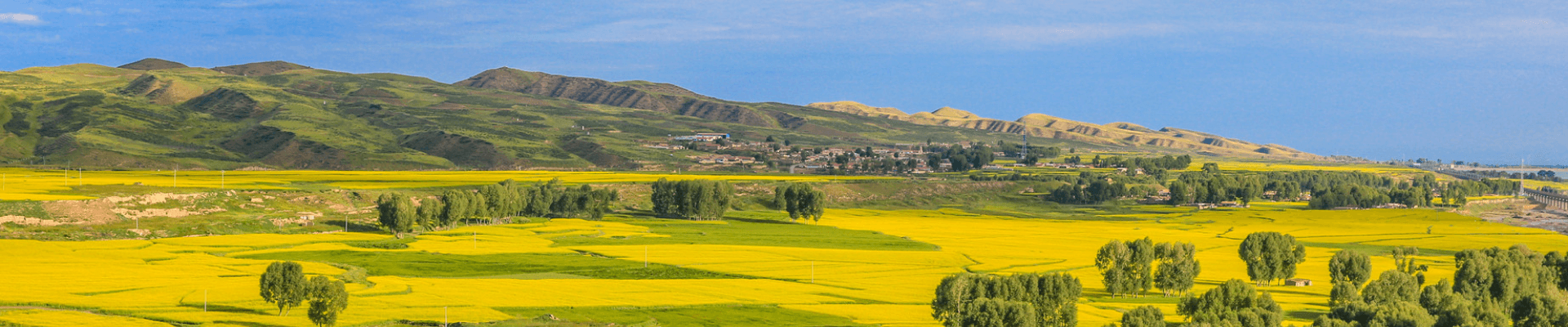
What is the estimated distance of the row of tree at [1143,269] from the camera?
281 ft

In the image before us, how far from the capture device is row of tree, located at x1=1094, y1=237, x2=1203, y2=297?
Result: 85.5 metres

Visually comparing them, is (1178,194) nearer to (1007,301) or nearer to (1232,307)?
(1232,307)

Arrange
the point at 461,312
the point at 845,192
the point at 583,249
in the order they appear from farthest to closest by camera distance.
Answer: the point at 845,192 < the point at 583,249 < the point at 461,312

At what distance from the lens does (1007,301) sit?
66250 millimetres

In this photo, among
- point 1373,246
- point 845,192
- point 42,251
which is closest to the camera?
point 42,251

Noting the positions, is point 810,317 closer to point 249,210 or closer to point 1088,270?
point 1088,270

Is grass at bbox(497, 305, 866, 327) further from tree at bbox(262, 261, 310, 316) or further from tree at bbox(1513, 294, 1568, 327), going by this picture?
tree at bbox(1513, 294, 1568, 327)

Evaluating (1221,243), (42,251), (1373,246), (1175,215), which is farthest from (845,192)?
(42,251)

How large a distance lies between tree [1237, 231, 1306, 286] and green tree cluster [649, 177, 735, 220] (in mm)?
72711

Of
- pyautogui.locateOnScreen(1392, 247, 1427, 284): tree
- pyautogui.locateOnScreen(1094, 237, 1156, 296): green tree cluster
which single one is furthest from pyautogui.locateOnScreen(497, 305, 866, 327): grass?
pyautogui.locateOnScreen(1392, 247, 1427, 284): tree

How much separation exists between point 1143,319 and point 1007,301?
26.0 feet

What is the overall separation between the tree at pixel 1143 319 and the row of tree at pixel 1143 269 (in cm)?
2154

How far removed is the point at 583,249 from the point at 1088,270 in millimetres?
45917

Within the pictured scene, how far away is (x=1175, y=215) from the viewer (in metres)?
176
